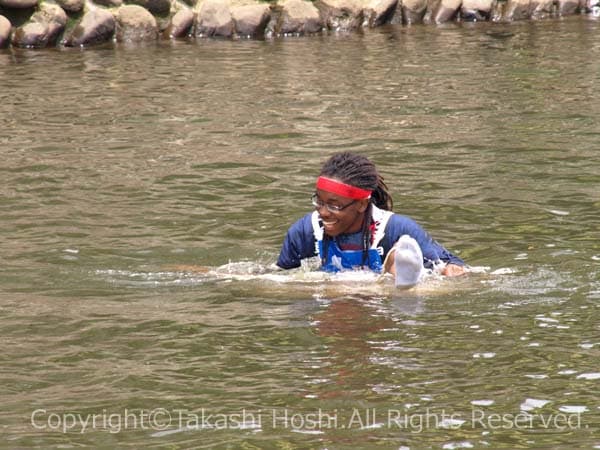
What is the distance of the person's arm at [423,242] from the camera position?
711 centimetres

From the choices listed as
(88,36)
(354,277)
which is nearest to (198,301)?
(354,277)

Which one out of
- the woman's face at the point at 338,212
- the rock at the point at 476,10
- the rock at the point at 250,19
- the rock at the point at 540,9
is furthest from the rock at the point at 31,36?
the woman's face at the point at 338,212

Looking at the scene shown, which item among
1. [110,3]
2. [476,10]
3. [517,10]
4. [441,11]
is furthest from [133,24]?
[517,10]

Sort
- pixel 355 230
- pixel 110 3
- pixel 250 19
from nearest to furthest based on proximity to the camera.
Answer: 1. pixel 355 230
2. pixel 110 3
3. pixel 250 19

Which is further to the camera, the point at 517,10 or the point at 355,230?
the point at 517,10

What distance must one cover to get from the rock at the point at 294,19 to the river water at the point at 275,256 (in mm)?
3024

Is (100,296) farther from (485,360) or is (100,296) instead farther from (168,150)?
(168,150)

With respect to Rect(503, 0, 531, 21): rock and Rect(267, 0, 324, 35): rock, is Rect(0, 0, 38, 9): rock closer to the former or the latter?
Rect(267, 0, 324, 35): rock

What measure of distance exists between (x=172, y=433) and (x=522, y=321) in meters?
2.26

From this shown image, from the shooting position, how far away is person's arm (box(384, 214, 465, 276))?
23.3 ft

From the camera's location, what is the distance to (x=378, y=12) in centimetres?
2006

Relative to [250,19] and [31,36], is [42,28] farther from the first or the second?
[250,19]

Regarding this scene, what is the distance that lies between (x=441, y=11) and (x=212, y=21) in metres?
4.00

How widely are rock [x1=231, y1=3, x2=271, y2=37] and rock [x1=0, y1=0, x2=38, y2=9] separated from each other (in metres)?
3.09
